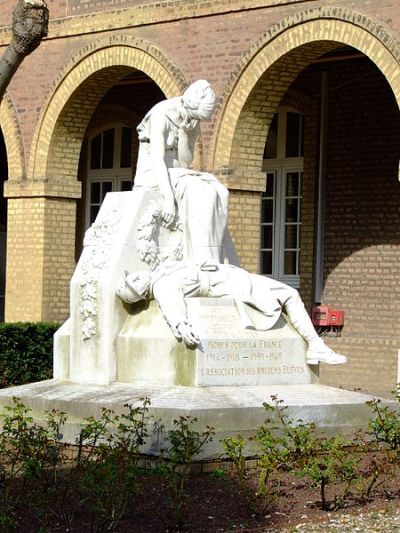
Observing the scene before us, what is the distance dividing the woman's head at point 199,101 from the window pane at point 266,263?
927 cm

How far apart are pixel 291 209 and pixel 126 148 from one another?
370 cm

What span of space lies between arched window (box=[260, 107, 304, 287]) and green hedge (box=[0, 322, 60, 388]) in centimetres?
506

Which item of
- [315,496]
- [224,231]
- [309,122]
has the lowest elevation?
[315,496]

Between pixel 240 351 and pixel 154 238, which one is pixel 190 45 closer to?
pixel 154 238

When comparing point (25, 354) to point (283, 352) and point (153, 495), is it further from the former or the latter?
point (153, 495)

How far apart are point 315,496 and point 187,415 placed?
1092 mm

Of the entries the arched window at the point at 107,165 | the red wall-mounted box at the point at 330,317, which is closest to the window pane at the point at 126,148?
the arched window at the point at 107,165

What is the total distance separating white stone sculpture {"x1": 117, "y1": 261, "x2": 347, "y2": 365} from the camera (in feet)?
33.2

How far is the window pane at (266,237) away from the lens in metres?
20.2

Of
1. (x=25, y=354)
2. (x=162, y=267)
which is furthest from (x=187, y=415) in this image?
(x=25, y=354)

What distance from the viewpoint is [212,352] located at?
32.2ft

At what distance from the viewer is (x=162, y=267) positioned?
Answer: 10.4 m

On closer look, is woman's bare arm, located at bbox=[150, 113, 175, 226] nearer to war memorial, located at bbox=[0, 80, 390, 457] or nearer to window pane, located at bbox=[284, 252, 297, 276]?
war memorial, located at bbox=[0, 80, 390, 457]

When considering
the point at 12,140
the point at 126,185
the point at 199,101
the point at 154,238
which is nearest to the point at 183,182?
the point at 154,238
